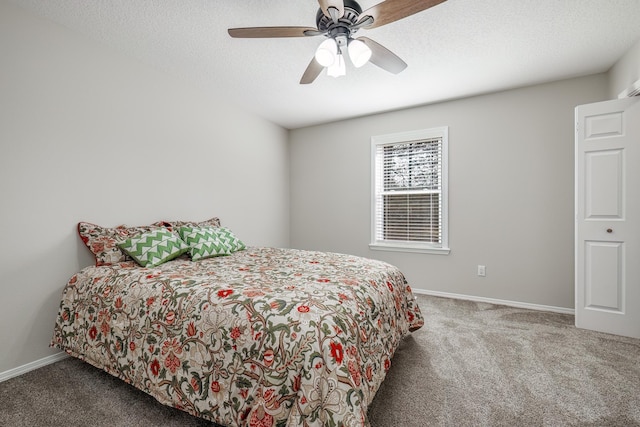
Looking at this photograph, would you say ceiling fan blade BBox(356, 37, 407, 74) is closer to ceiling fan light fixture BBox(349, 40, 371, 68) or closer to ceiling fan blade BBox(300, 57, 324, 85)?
ceiling fan light fixture BBox(349, 40, 371, 68)

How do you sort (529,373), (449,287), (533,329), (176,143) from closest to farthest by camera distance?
(529,373) → (533,329) → (176,143) → (449,287)

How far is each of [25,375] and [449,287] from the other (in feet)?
12.9

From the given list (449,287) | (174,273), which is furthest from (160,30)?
(449,287)

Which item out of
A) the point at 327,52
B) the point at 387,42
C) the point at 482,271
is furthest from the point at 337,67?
the point at 482,271

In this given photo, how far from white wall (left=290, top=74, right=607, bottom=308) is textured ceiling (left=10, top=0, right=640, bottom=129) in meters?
0.24

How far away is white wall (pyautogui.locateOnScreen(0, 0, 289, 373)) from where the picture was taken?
6.22 ft

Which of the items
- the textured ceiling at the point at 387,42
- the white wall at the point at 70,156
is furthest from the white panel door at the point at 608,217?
the white wall at the point at 70,156

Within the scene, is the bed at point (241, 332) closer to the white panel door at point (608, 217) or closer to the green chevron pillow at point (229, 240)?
the green chevron pillow at point (229, 240)

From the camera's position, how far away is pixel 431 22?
2068 mm

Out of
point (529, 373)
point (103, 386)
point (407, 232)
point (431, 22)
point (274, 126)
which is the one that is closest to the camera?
point (103, 386)

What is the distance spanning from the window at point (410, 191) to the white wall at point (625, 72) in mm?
1472

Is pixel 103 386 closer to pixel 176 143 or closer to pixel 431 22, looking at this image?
pixel 176 143

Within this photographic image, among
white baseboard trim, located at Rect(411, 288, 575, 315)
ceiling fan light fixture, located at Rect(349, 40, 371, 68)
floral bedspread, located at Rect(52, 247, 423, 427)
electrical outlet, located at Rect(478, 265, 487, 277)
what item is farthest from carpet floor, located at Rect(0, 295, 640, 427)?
ceiling fan light fixture, located at Rect(349, 40, 371, 68)

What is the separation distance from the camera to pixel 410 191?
149 inches
